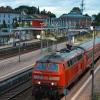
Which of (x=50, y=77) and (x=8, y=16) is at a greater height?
(x=8, y=16)

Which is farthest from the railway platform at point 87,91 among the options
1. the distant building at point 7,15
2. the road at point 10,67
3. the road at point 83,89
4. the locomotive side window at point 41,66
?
the distant building at point 7,15

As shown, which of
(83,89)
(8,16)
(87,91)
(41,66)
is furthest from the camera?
(8,16)

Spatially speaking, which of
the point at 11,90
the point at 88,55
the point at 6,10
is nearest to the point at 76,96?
the point at 11,90

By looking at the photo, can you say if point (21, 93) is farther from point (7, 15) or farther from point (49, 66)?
point (7, 15)

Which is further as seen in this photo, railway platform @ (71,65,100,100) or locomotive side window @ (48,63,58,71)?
railway platform @ (71,65,100,100)

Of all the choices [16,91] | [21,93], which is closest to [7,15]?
[16,91]

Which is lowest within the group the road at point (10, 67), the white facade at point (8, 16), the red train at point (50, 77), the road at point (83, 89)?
the road at point (10, 67)

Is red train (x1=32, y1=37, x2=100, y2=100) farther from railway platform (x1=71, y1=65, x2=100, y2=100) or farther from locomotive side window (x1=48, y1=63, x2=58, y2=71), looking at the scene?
railway platform (x1=71, y1=65, x2=100, y2=100)

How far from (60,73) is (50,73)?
2.03ft

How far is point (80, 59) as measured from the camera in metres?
33.4

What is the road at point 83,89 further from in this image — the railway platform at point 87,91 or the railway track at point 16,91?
the railway track at point 16,91

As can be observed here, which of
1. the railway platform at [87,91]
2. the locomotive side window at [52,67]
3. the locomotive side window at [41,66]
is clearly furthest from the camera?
the railway platform at [87,91]

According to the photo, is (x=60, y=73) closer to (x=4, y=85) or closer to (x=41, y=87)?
(x=41, y=87)

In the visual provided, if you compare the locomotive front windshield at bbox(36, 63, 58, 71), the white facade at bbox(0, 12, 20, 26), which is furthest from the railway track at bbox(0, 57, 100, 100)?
the white facade at bbox(0, 12, 20, 26)
